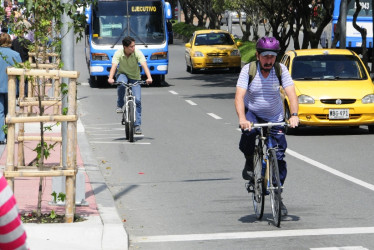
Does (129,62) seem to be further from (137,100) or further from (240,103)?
(240,103)

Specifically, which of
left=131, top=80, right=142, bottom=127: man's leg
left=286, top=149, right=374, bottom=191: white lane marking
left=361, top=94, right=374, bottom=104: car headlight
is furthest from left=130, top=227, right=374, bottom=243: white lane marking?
left=361, top=94, right=374, bottom=104: car headlight

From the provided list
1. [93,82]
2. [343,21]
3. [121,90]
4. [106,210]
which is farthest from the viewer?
[93,82]

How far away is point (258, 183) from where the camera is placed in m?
8.35

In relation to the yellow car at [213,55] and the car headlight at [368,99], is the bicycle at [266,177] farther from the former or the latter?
the yellow car at [213,55]

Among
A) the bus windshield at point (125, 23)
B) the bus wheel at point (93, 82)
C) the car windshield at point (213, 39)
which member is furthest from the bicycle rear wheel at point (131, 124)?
the car windshield at point (213, 39)

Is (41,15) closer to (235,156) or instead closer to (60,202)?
(60,202)

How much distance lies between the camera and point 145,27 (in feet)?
97.9

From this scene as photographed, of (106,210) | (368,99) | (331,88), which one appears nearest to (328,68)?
(331,88)

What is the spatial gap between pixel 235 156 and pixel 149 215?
16.1 ft

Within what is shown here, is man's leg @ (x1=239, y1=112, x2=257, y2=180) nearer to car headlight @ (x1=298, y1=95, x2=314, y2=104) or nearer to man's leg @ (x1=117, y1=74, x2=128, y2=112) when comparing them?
man's leg @ (x1=117, y1=74, x2=128, y2=112)

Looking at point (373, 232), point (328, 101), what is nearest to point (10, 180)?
point (373, 232)

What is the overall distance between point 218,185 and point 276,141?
2.64 m

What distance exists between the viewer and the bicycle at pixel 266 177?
25.7 ft

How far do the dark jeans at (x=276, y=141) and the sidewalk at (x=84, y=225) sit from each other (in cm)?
136
